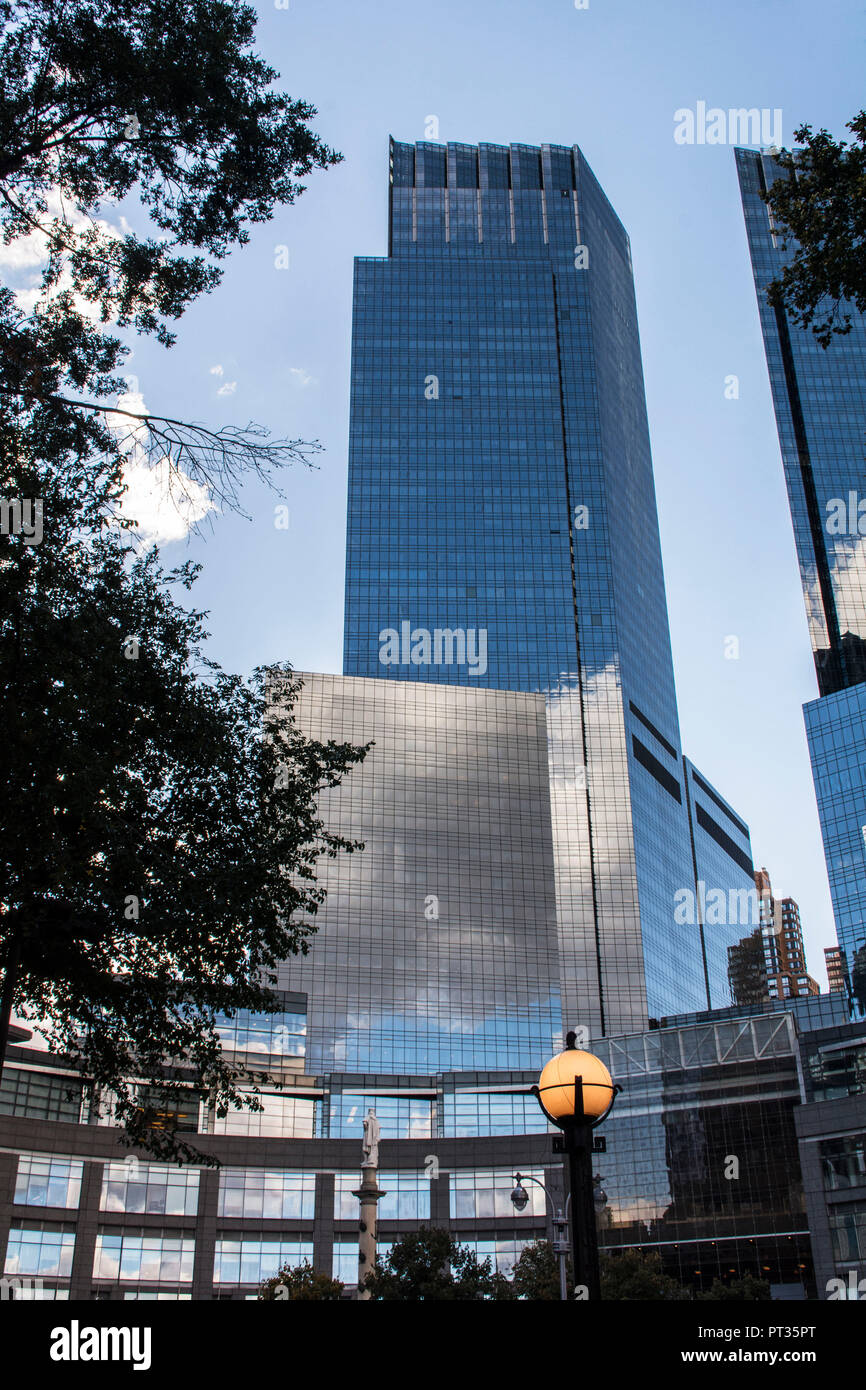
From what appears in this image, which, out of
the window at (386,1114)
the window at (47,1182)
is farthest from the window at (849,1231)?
the window at (386,1114)

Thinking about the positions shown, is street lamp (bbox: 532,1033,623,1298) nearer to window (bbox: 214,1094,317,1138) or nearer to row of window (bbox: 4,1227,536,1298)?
row of window (bbox: 4,1227,536,1298)

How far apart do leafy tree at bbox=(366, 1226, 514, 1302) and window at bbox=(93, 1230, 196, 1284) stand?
3605 cm

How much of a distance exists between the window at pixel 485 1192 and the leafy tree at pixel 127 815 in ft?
263

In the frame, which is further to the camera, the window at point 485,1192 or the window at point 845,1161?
the window at point 485,1192

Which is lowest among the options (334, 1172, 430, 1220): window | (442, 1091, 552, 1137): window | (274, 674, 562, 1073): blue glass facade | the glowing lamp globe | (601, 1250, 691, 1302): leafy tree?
(601, 1250, 691, 1302): leafy tree

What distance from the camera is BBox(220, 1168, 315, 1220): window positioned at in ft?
Result: 283

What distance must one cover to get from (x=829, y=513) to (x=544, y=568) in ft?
159

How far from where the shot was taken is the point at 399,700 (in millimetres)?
149625

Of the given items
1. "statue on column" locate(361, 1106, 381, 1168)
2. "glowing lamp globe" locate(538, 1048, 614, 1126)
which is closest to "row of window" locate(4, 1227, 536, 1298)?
"statue on column" locate(361, 1106, 381, 1168)

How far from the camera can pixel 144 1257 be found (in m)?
78.6

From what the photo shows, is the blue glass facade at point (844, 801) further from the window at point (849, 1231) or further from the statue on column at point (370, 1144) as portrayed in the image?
the statue on column at point (370, 1144)

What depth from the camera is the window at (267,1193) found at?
3391 inches

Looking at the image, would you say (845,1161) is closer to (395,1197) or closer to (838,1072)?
(838,1072)

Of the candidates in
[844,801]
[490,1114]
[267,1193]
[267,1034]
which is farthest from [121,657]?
[844,801]
